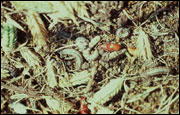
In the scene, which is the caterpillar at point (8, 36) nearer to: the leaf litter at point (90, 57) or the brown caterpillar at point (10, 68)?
the leaf litter at point (90, 57)

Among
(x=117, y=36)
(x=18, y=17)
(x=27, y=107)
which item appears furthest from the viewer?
(x=27, y=107)

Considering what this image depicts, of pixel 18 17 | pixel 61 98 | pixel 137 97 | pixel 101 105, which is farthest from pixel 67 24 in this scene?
pixel 137 97

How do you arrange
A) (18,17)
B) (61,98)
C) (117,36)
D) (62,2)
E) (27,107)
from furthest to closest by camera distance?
(27,107) < (61,98) < (117,36) < (18,17) < (62,2)

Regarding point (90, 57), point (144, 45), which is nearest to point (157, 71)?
point (144, 45)

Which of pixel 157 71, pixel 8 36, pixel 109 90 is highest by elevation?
pixel 8 36

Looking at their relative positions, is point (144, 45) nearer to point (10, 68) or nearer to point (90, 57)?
point (90, 57)

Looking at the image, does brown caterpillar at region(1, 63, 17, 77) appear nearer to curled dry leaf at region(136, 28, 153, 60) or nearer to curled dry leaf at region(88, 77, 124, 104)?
curled dry leaf at region(88, 77, 124, 104)

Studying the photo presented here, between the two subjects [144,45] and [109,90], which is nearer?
[144,45]

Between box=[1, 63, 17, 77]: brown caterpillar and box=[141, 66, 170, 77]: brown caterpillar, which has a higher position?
box=[1, 63, 17, 77]: brown caterpillar

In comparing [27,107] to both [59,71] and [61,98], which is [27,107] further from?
[59,71]

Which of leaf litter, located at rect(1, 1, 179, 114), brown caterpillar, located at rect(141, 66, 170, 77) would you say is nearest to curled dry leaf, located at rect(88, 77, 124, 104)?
leaf litter, located at rect(1, 1, 179, 114)

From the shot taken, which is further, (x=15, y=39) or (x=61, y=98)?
(x=61, y=98)
